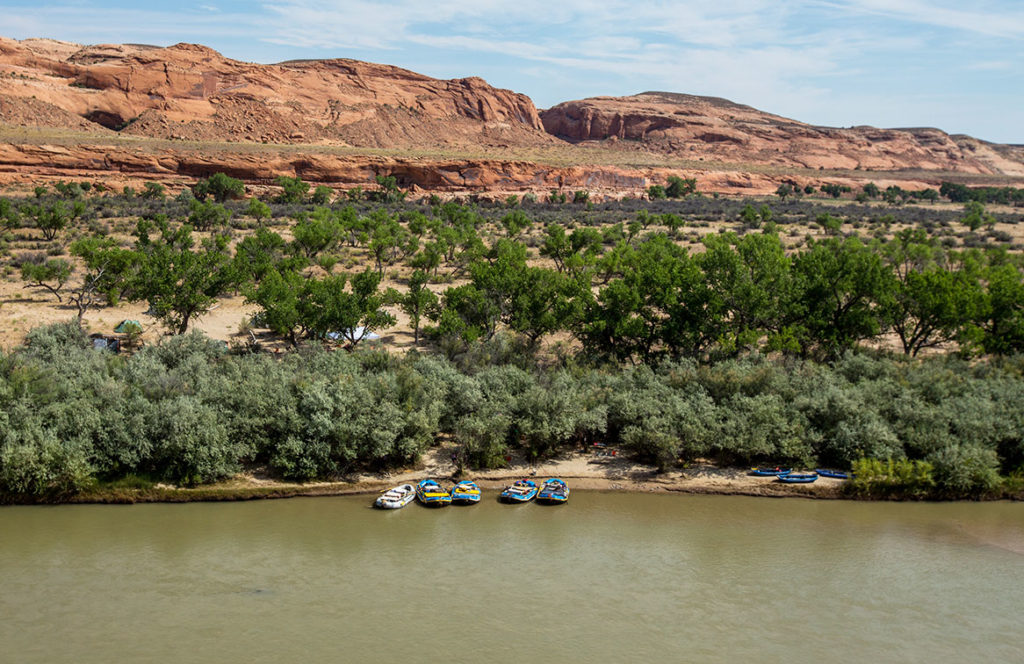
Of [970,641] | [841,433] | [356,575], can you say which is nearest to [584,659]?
[356,575]

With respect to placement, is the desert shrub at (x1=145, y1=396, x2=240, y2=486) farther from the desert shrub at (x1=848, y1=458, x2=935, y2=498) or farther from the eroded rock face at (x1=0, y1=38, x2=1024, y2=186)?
the eroded rock face at (x1=0, y1=38, x2=1024, y2=186)

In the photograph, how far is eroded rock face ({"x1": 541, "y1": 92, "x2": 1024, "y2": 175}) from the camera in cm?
12631

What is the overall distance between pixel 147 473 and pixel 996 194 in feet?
357

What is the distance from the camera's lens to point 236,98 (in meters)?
91.8

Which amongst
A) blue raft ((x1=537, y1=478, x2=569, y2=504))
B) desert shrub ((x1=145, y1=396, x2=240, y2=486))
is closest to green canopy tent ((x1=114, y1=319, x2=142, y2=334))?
desert shrub ((x1=145, y1=396, x2=240, y2=486))

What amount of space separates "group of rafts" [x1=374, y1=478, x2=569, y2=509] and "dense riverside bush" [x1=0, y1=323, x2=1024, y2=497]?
154 cm

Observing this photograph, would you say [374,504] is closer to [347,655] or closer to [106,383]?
[347,655]

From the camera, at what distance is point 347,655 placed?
1423 centimetres

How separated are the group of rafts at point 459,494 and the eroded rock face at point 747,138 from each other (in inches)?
4288

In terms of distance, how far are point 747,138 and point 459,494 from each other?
122 metres

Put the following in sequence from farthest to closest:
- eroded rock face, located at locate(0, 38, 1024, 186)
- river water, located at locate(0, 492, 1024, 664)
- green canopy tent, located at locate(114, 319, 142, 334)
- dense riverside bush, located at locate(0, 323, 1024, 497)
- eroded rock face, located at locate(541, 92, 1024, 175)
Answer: eroded rock face, located at locate(541, 92, 1024, 175) < eroded rock face, located at locate(0, 38, 1024, 186) < green canopy tent, located at locate(114, 319, 142, 334) < dense riverside bush, located at locate(0, 323, 1024, 497) < river water, located at locate(0, 492, 1024, 664)

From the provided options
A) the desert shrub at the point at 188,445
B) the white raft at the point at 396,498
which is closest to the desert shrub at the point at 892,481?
the white raft at the point at 396,498

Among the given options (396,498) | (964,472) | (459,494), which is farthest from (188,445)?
(964,472)

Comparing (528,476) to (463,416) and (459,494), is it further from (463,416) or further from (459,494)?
(463,416)
